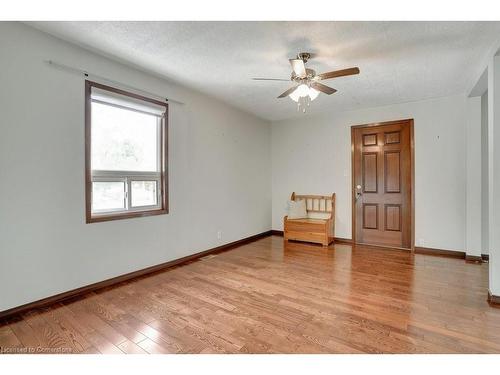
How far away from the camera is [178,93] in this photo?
3518 millimetres

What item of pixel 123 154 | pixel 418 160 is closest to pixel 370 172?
pixel 418 160

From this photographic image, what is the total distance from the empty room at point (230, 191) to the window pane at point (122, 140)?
0.02 meters

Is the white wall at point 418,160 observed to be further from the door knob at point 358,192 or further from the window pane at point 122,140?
the window pane at point 122,140

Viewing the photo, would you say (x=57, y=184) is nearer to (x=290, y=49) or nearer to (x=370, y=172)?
(x=290, y=49)

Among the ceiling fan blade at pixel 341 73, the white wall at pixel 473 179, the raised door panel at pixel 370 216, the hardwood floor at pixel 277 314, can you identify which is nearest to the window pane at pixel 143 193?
the hardwood floor at pixel 277 314

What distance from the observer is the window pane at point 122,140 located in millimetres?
2779

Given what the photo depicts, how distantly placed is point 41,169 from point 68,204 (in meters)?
0.39

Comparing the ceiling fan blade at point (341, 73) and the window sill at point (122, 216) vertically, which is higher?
the ceiling fan blade at point (341, 73)

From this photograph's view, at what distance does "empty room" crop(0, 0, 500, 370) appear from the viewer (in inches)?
80.1

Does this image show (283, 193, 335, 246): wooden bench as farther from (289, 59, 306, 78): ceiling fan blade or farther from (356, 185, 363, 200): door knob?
(289, 59, 306, 78): ceiling fan blade

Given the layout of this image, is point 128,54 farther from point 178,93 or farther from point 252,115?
point 252,115

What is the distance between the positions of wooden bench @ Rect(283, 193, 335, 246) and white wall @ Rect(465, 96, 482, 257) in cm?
195

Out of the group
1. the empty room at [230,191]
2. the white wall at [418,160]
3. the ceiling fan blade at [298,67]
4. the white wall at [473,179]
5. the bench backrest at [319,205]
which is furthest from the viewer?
the bench backrest at [319,205]
